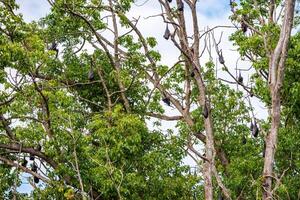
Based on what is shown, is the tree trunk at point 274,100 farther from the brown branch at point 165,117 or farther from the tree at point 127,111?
the brown branch at point 165,117

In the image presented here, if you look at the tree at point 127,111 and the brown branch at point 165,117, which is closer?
the tree at point 127,111

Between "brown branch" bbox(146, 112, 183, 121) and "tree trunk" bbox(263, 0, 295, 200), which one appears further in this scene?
"brown branch" bbox(146, 112, 183, 121)

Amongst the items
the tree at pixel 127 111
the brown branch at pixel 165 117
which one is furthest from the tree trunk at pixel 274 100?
the brown branch at pixel 165 117

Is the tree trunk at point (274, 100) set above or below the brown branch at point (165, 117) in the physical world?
below

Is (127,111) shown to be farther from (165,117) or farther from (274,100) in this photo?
(274,100)

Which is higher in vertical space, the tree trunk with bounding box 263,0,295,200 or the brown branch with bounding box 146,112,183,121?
the brown branch with bounding box 146,112,183,121

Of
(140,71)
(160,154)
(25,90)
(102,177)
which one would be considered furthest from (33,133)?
(140,71)

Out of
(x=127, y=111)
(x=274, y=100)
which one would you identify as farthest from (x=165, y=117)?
(x=274, y=100)

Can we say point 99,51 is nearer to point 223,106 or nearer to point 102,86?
point 102,86

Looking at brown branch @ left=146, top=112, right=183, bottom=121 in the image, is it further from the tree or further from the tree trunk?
the tree trunk

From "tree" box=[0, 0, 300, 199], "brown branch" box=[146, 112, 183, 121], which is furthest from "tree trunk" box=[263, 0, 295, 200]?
"brown branch" box=[146, 112, 183, 121]

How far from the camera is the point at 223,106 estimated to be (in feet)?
61.9

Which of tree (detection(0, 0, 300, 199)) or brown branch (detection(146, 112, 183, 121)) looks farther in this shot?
brown branch (detection(146, 112, 183, 121))

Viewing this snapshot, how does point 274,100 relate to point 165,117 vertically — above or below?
below
